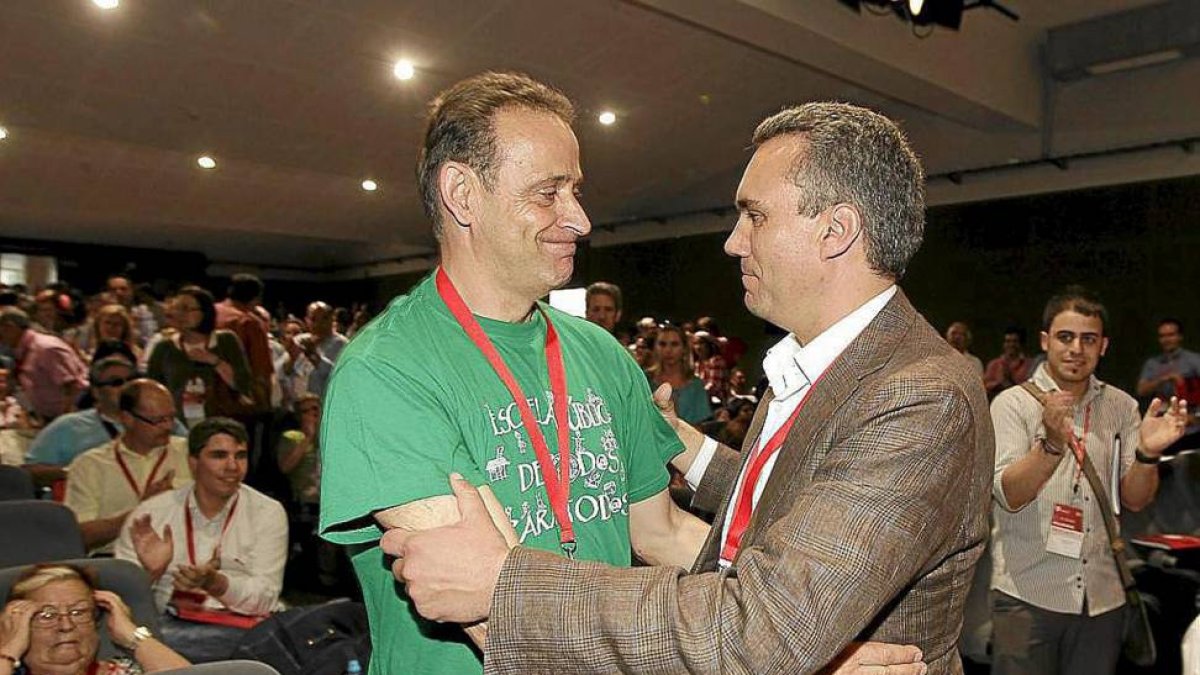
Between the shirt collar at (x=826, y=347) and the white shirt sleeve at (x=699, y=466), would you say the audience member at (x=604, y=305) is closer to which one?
the white shirt sleeve at (x=699, y=466)

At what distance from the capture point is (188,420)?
486cm

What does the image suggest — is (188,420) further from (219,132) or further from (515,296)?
(219,132)

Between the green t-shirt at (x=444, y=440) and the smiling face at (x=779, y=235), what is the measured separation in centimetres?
34

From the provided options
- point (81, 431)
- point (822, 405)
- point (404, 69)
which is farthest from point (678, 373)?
point (404, 69)

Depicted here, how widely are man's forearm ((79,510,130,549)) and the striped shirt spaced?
3.28 m

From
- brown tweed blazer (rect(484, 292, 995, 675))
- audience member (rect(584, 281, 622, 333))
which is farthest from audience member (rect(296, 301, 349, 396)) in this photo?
brown tweed blazer (rect(484, 292, 995, 675))

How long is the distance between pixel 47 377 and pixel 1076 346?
17.5ft

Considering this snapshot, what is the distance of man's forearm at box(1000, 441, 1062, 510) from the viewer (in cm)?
288

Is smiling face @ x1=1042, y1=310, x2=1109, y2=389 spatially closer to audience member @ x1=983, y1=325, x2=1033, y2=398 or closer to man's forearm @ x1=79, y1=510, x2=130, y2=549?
man's forearm @ x1=79, y1=510, x2=130, y2=549

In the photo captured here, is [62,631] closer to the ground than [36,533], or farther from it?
closer to the ground

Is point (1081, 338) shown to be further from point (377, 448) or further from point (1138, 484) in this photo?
point (377, 448)

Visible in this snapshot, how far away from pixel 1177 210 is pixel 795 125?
31.1ft

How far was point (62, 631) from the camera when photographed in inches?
102

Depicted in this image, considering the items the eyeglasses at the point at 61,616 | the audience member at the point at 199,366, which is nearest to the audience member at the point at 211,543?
the eyeglasses at the point at 61,616
